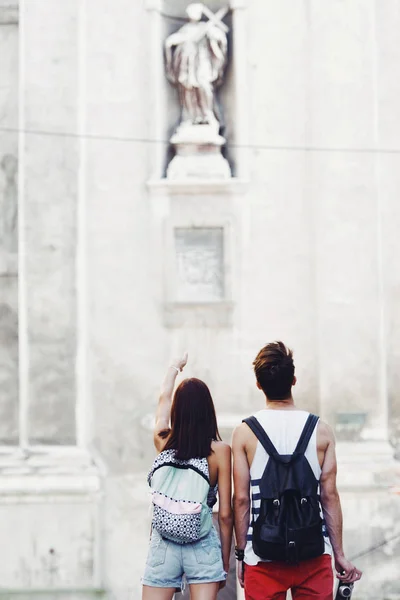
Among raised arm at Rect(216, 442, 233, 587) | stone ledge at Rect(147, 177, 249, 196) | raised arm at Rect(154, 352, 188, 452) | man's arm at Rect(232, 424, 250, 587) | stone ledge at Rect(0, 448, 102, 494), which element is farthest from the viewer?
stone ledge at Rect(147, 177, 249, 196)

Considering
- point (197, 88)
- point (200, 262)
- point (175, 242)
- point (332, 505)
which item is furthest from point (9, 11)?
point (332, 505)

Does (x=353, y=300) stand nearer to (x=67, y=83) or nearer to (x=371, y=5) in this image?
(x=371, y=5)

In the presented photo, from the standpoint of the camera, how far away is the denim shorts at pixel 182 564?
4008mm

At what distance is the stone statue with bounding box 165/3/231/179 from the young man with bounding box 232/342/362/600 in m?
3.71

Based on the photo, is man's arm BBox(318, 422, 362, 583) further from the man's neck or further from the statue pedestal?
the statue pedestal

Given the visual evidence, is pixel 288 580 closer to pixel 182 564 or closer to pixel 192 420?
pixel 182 564

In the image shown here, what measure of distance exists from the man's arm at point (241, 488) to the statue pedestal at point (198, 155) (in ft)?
12.5

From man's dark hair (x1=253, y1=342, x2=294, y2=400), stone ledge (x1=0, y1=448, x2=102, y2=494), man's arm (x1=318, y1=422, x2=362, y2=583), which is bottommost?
stone ledge (x1=0, y1=448, x2=102, y2=494)

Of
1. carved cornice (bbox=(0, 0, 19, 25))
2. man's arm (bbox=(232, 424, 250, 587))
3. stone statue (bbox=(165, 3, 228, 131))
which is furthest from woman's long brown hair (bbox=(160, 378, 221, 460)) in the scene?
carved cornice (bbox=(0, 0, 19, 25))

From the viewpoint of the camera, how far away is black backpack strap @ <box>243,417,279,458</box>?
3.91 meters

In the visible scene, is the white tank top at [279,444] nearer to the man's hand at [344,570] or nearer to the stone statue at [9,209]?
the man's hand at [344,570]

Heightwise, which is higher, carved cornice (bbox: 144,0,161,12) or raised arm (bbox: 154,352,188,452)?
carved cornice (bbox: 144,0,161,12)

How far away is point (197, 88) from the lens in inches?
295

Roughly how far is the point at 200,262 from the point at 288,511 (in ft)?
12.7
